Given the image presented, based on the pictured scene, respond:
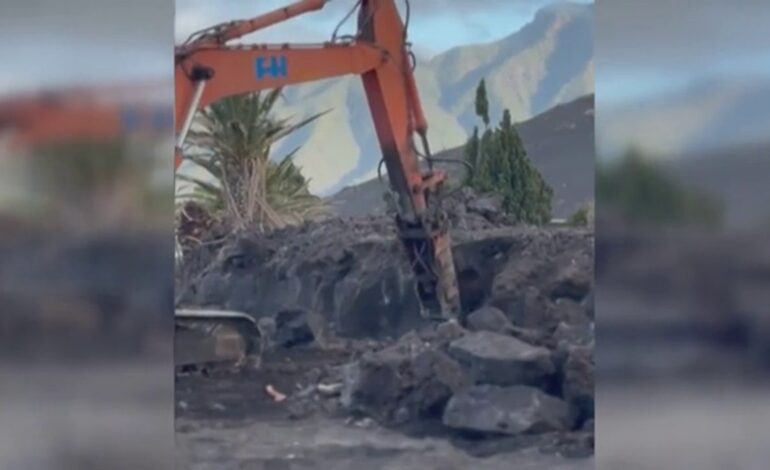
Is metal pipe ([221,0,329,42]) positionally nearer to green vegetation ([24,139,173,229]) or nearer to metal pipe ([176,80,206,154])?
metal pipe ([176,80,206,154])

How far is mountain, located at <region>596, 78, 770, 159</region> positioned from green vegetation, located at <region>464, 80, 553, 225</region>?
27 cm

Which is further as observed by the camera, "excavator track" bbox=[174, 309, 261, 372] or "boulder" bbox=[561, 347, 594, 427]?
"excavator track" bbox=[174, 309, 261, 372]

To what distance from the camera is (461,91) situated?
14.0 feet

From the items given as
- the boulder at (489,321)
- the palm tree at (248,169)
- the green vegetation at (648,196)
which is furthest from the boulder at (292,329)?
the green vegetation at (648,196)

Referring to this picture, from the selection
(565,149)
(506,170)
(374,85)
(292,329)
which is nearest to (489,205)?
(506,170)

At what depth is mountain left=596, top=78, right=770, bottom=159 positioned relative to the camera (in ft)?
13.8

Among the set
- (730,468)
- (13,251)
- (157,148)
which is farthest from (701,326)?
(13,251)

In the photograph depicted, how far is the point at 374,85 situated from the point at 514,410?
125cm

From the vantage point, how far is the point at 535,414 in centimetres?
429

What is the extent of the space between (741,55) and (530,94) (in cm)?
73

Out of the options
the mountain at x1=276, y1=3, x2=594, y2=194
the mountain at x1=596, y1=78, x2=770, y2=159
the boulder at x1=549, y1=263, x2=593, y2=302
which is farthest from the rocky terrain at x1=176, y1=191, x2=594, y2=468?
the mountain at x1=596, y1=78, x2=770, y2=159

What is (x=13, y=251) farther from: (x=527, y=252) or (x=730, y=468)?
(x=730, y=468)

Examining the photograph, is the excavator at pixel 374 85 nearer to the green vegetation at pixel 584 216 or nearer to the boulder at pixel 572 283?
the boulder at pixel 572 283

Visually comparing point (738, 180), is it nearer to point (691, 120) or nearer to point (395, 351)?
point (691, 120)
